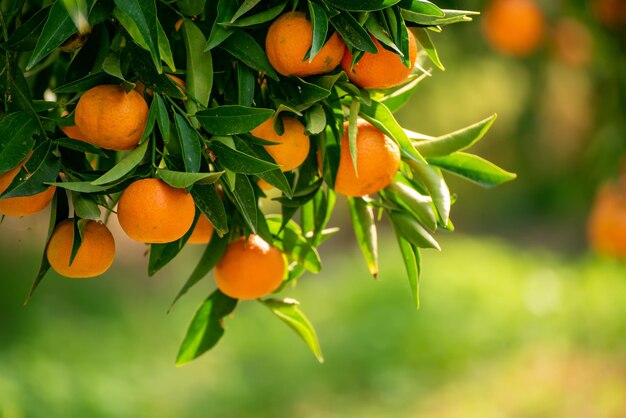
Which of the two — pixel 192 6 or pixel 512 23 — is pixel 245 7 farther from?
pixel 512 23

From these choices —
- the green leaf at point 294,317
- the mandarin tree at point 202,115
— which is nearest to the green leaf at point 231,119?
the mandarin tree at point 202,115

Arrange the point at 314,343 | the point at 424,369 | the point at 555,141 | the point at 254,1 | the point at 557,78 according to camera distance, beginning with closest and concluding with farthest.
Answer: the point at 254,1
the point at 314,343
the point at 557,78
the point at 424,369
the point at 555,141

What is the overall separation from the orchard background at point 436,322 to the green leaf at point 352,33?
1.20 meters

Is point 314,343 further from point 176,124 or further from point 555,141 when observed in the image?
point 555,141

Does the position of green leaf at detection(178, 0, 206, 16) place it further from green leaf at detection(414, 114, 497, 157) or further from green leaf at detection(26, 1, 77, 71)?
green leaf at detection(414, 114, 497, 157)

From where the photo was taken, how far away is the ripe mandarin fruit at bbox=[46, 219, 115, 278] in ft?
2.05

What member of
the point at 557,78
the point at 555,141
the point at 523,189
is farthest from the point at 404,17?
the point at 523,189

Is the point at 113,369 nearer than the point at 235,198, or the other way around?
the point at 235,198

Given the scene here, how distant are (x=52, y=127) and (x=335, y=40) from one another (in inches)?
8.4

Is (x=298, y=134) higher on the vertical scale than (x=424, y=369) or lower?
higher

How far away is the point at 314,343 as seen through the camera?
79 cm

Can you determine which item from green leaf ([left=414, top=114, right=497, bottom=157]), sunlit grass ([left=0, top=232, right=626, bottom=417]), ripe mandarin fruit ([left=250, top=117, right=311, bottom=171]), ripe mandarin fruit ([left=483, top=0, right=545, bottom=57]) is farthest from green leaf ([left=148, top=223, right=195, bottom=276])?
sunlit grass ([left=0, top=232, right=626, bottom=417])

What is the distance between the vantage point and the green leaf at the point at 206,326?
81 cm

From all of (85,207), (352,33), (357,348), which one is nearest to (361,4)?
(352,33)
